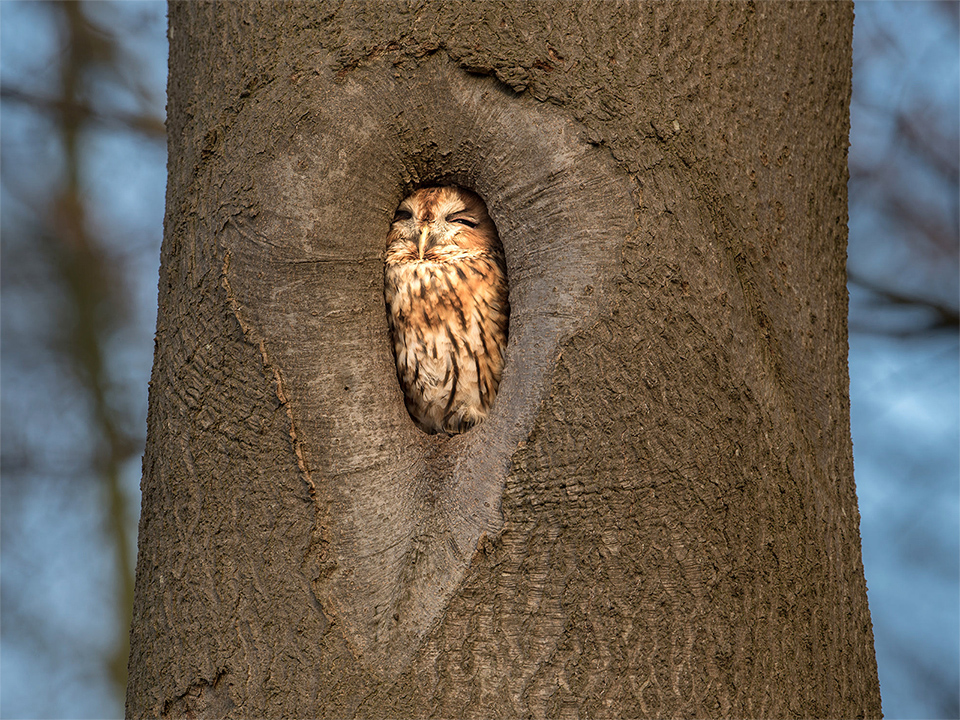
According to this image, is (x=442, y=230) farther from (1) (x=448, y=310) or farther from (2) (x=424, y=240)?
(1) (x=448, y=310)

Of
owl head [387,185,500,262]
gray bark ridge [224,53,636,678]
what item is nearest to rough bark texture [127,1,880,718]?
gray bark ridge [224,53,636,678]

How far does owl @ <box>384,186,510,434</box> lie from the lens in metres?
2.16

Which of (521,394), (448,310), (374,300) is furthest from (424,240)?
(521,394)

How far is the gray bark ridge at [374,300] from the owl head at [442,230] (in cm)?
67

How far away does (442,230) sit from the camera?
87.0 inches

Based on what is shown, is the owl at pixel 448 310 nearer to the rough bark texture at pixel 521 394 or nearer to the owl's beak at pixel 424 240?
the owl's beak at pixel 424 240

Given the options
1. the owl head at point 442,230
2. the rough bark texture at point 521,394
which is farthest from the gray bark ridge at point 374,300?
the owl head at point 442,230

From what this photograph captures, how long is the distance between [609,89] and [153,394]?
101 centimetres

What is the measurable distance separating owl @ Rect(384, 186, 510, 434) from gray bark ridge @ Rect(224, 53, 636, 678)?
0.68m

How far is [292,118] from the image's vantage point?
1.40 meters

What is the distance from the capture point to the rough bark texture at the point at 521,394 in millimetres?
1255

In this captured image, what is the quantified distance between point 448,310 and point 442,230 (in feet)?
0.75

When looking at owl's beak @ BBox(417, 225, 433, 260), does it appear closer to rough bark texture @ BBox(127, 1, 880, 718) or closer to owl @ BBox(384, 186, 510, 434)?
owl @ BBox(384, 186, 510, 434)

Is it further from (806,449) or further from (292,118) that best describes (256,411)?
(806,449)
